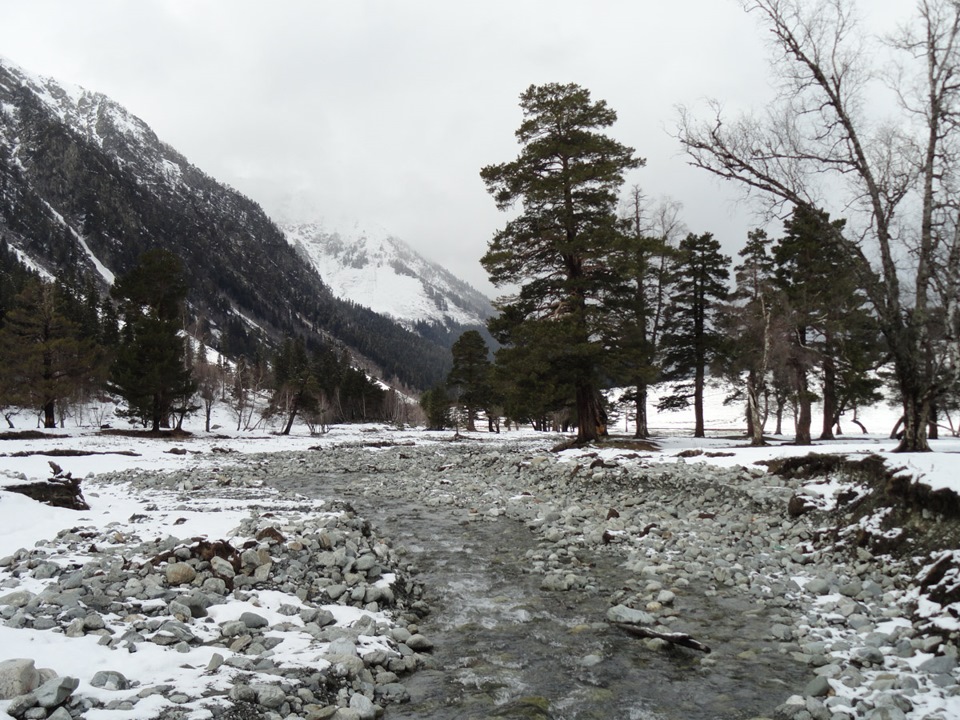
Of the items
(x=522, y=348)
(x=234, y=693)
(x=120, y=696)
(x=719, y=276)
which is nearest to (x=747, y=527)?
(x=234, y=693)

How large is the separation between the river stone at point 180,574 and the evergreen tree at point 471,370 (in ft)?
188

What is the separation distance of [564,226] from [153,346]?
3215 centimetres

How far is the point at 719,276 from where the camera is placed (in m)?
34.7

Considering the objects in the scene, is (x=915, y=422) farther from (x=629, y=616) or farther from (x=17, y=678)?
(x=17, y=678)

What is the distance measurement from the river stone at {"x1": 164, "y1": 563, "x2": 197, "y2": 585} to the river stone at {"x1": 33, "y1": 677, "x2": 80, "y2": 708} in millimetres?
2822

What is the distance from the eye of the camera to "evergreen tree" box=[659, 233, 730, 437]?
3419 centimetres

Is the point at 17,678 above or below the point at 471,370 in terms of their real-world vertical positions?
below

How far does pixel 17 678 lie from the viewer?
3.93 meters

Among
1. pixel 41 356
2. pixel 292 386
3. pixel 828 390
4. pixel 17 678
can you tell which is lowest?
pixel 17 678

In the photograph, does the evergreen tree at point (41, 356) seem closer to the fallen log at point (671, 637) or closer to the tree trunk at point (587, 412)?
the tree trunk at point (587, 412)

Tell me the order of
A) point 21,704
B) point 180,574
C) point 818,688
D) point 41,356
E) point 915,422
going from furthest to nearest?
point 41,356 → point 915,422 → point 180,574 → point 818,688 → point 21,704

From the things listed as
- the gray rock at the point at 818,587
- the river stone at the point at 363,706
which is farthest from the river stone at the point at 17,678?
the gray rock at the point at 818,587

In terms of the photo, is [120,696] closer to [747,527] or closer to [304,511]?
[304,511]

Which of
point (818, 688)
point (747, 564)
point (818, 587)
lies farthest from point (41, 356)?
point (818, 688)
